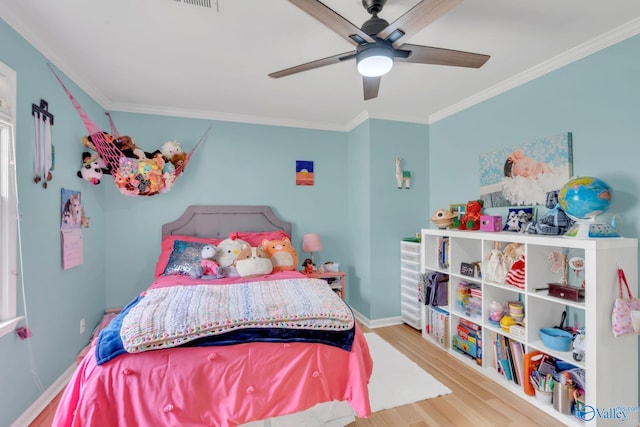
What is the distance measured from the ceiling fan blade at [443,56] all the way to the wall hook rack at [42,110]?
7.76 feet

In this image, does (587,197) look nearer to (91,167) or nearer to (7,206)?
(7,206)

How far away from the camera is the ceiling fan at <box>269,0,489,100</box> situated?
1339 mm

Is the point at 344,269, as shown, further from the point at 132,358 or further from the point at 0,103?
the point at 0,103

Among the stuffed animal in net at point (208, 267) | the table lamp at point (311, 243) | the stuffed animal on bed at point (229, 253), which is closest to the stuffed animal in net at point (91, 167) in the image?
the stuffed animal in net at point (208, 267)

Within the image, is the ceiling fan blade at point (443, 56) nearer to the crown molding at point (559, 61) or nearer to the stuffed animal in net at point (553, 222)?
the crown molding at point (559, 61)

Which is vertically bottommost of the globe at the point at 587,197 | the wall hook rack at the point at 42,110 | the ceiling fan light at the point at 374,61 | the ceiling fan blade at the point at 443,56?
the globe at the point at 587,197

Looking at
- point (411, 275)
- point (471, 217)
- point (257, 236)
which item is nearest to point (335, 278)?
point (411, 275)

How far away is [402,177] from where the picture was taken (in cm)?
368

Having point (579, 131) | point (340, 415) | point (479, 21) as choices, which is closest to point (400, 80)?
point (479, 21)

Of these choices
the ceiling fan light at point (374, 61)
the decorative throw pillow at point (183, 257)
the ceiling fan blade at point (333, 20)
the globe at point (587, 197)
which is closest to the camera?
A: the ceiling fan blade at point (333, 20)

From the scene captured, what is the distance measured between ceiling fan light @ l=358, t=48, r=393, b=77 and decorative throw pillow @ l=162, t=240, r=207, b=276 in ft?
7.51

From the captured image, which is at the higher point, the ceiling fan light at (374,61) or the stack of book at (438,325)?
the ceiling fan light at (374,61)

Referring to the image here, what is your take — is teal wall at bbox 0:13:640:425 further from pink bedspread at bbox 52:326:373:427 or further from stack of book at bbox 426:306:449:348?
pink bedspread at bbox 52:326:373:427

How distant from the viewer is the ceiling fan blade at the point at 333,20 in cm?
130
